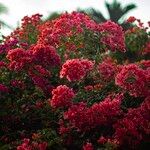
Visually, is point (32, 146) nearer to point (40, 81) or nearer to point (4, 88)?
point (4, 88)

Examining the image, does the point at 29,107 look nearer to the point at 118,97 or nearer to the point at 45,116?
the point at 45,116

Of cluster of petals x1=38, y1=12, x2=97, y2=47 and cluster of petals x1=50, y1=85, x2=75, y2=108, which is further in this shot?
cluster of petals x1=38, y1=12, x2=97, y2=47

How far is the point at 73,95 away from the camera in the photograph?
8.94m

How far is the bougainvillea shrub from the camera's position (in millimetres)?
8609

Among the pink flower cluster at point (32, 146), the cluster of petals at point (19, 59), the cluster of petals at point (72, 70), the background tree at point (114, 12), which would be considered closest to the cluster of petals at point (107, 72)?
the cluster of petals at point (72, 70)

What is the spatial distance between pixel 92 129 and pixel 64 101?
73 centimetres

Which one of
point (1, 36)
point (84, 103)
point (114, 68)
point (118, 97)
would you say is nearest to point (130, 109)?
point (118, 97)

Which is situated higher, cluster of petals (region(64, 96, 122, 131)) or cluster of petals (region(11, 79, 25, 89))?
cluster of petals (region(11, 79, 25, 89))

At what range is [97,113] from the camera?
868 centimetres

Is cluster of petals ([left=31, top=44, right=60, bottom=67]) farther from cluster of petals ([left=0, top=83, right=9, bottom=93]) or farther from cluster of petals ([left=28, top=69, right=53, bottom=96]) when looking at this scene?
cluster of petals ([left=0, top=83, right=9, bottom=93])

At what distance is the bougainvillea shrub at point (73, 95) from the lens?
8609 millimetres

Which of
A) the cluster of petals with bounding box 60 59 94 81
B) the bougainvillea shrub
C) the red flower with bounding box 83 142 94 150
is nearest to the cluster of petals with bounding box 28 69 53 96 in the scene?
the bougainvillea shrub

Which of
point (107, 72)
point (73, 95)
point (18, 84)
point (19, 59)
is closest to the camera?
point (73, 95)

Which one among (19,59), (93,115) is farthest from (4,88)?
(93,115)
